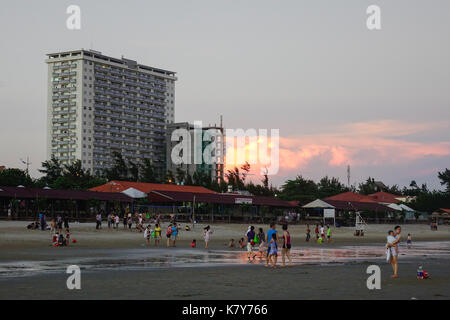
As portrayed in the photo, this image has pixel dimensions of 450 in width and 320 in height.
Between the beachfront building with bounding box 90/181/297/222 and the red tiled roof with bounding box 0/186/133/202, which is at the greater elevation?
the red tiled roof with bounding box 0/186/133/202

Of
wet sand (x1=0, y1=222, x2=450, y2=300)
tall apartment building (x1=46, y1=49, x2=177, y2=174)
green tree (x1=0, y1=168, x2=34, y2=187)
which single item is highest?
tall apartment building (x1=46, y1=49, x2=177, y2=174)

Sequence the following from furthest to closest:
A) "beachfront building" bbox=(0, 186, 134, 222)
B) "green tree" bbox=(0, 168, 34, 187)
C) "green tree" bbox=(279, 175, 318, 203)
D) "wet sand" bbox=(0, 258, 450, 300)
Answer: "green tree" bbox=(279, 175, 318, 203) < "green tree" bbox=(0, 168, 34, 187) < "beachfront building" bbox=(0, 186, 134, 222) < "wet sand" bbox=(0, 258, 450, 300)

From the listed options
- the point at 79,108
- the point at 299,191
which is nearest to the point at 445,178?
the point at 299,191

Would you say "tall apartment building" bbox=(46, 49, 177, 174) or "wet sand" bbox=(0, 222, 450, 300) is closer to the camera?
"wet sand" bbox=(0, 222, 450, 300)

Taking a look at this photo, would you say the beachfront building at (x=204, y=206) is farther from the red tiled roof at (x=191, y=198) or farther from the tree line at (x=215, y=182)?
the tree line at (x=215, y=182)

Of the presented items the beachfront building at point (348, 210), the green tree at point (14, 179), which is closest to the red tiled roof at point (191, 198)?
the beachfront building at point (348, 210)

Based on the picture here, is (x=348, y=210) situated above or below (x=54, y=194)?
below

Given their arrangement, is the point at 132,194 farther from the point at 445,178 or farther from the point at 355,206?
the point at 445,178

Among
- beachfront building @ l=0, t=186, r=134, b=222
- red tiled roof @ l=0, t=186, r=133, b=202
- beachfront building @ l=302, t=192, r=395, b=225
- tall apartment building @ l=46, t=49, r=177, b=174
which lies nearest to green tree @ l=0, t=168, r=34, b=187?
beachfront building @ l=0, t=186, r=134, b=222

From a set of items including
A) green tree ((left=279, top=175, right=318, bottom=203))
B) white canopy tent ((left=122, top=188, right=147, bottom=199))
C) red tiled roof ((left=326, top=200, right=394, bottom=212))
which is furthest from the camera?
green tree ((left=279, top=175, right=318, bottom=203))

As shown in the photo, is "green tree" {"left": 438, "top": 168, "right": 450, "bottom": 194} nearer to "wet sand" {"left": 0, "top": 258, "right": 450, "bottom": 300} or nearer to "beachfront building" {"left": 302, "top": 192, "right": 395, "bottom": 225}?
"beachfront building" {"left": 302, "top": 192, "right": 395, "bottom": 225}
